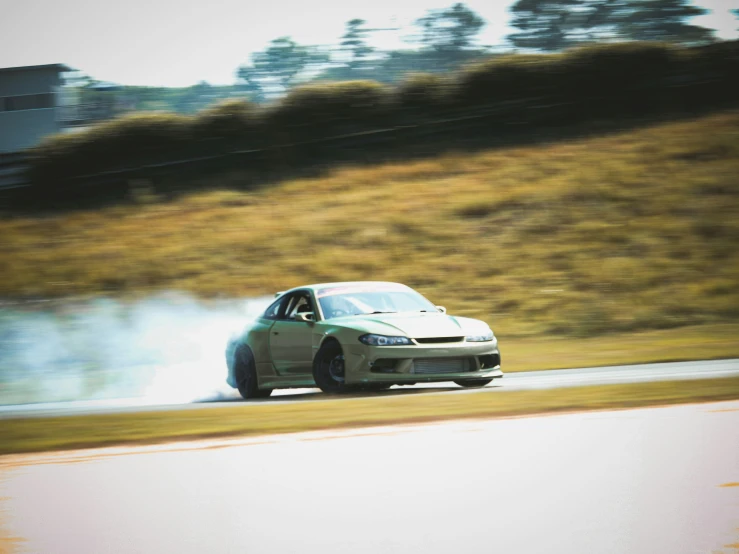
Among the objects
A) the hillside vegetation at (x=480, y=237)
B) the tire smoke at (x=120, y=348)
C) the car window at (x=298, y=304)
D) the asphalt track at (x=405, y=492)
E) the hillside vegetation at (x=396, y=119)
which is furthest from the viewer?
the hillside vegetation at (x=396, y=119)

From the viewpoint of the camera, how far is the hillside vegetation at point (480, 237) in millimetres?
21484

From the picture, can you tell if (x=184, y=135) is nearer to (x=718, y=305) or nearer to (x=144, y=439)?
(x=718, y=305)

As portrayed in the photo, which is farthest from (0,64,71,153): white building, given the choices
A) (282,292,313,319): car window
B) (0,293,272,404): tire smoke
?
(282,292,313,319): car window

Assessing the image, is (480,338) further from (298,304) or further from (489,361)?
(298,304)

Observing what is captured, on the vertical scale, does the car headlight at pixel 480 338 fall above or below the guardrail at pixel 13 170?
below

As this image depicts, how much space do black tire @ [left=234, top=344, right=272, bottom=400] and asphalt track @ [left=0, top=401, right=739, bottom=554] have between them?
4316mm

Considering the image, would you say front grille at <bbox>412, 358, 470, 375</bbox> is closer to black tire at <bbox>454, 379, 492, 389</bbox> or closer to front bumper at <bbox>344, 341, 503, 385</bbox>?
front bumper at <bbox>344, 341, 503, 385</bbox>

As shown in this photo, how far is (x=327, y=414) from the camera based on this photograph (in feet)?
32.2

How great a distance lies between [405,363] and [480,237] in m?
14.1

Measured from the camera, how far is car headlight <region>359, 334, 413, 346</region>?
11273 mm

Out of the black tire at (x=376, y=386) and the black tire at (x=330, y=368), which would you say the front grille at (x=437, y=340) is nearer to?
the black tire at (x=376, y=386)

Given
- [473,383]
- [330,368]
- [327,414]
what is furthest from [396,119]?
[327,414]

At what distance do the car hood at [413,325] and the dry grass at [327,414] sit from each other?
0.68m

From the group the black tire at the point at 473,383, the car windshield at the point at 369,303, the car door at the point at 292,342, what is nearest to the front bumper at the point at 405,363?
the black tire at the point at 473,383
